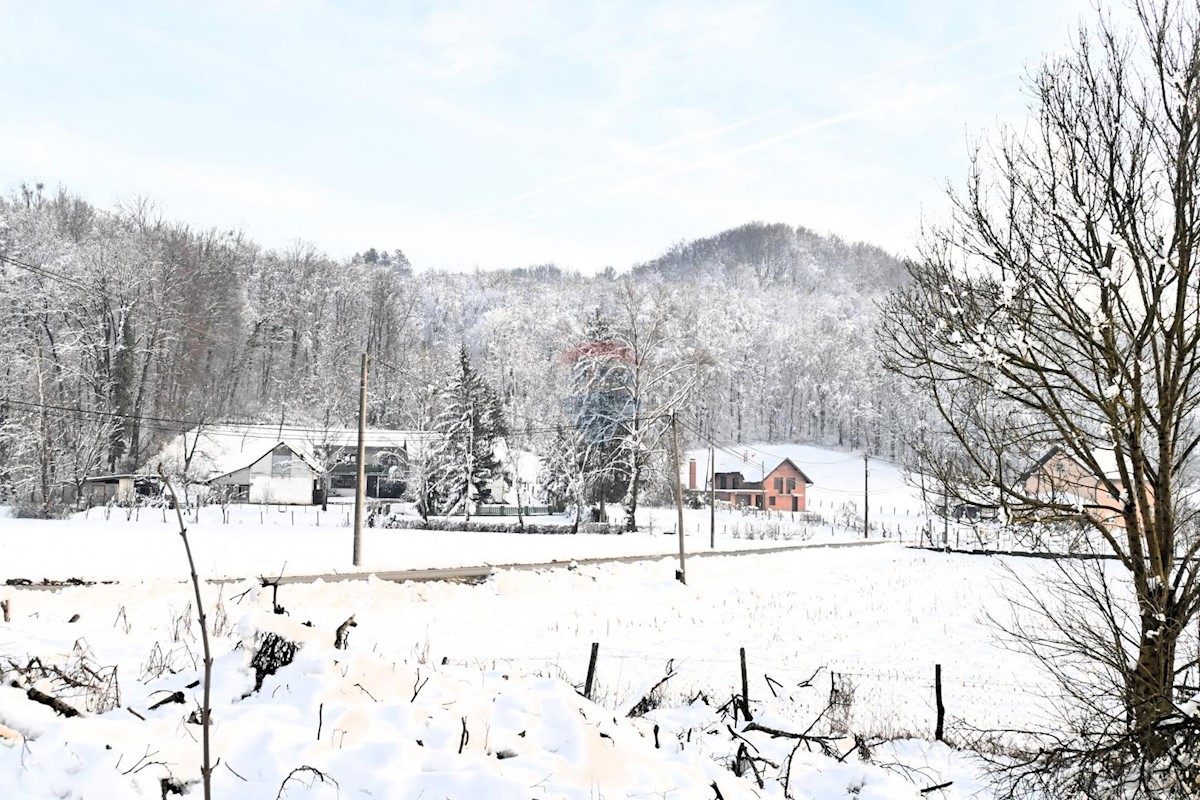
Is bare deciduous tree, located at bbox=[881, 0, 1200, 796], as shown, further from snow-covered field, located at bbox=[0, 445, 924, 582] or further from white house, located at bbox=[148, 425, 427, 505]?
white house, located at bbox=[148, 425, 427, 505]

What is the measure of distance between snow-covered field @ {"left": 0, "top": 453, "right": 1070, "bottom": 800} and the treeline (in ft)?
6.52

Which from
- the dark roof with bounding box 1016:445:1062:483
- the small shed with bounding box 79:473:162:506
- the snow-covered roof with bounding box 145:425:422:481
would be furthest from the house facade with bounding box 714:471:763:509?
the dark roof with bounding box 1016:445:1062:483

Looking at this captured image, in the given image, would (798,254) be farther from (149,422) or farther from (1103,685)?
(1103,685)

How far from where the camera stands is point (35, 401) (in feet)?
128

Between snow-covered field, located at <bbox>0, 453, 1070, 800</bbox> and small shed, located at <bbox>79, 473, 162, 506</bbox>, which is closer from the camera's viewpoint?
snow-covered field, located at <bbox>0, 453, 1070, 800</bbox>

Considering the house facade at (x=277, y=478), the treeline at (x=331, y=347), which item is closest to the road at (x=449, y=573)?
the treeline at (x=331, y=347)

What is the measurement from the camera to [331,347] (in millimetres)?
82750

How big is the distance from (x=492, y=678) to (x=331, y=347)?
3194 inches

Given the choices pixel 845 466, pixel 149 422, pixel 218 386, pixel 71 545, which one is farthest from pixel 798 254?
pixel 71 545

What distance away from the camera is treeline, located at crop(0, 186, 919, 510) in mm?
43875

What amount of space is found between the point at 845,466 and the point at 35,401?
85.6 m

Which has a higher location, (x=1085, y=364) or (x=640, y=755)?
(x=1085, y=364)

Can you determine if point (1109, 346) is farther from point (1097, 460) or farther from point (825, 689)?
point (825, 689)

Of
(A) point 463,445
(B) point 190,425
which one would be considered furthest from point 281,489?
(A) point 463,445
